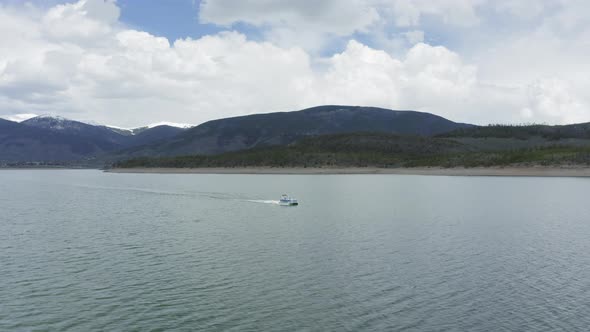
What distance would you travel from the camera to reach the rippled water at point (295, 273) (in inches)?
1113

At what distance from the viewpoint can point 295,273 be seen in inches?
1519

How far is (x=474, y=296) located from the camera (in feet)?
107

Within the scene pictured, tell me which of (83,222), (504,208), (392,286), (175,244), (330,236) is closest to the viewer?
(392,286)

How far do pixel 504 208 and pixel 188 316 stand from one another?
73.6 metres

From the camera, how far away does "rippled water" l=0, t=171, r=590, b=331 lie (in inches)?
1113

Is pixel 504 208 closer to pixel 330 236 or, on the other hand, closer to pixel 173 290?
pixel 330 236

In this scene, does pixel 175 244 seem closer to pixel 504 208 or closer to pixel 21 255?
pixel 21 255

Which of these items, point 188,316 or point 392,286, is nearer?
point 188,316

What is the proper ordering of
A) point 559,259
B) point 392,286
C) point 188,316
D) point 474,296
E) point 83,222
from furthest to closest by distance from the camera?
point 83,222
point 559,259
point 392,286
point 474,296
point 188,316

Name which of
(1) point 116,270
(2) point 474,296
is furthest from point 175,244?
(2) point 474,296

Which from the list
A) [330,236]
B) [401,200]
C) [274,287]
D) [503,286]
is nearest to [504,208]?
[401,200]

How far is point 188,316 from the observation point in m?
28.6

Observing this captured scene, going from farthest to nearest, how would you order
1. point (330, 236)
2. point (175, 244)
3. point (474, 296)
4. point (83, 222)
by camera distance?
1. point (83, 222)
2. point (330, 236)
3. point (175, 244)
4. point (474, 296)

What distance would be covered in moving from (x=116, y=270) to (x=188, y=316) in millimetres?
13706
